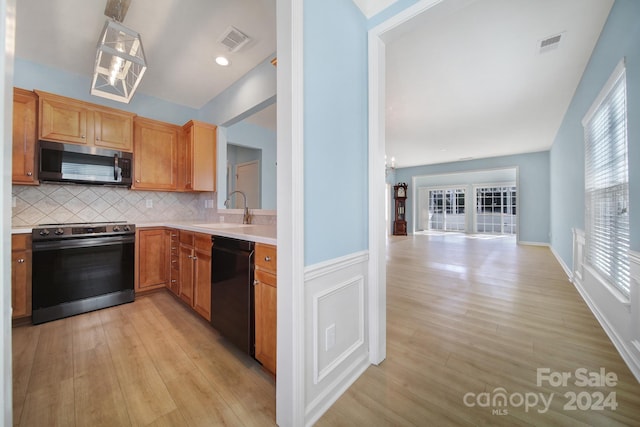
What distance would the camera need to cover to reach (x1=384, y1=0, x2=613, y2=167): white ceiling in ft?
6.59

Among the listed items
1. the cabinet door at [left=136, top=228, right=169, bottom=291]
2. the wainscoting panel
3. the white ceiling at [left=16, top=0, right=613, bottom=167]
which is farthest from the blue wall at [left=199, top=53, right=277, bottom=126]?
the wainscoting panel

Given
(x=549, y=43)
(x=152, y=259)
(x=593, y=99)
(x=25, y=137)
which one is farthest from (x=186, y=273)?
(x=593, y=99)

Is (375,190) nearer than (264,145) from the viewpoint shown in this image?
Yes

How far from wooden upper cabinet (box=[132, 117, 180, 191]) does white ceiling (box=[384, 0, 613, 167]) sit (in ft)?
9.97

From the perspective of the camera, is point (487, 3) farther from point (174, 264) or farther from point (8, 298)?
point (174, 264)

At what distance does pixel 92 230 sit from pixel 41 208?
81 centimetres

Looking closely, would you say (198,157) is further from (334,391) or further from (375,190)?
(334,391)

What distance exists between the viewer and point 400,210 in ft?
31.0

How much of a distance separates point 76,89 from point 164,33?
167 cm

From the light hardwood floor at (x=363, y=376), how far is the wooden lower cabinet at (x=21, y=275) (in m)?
0.21

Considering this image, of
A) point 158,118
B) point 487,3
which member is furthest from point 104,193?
point 487,3

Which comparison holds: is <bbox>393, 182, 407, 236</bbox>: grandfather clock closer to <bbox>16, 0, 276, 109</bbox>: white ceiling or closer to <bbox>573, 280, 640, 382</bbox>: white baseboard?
<bbox>573, 280, 640, 382</bbox>: white baseboard

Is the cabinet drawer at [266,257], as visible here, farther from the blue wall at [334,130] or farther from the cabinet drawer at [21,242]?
the cabinet drawer at [21,242]

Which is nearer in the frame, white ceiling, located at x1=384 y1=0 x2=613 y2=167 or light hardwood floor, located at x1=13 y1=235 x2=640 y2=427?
light hardwood floor, located at x1=13 y1=235 x2=640 y2=427
